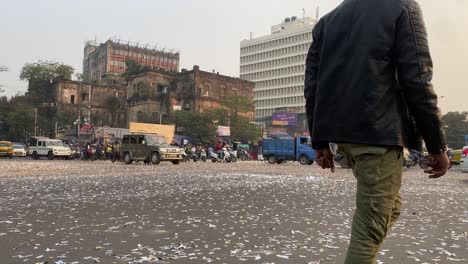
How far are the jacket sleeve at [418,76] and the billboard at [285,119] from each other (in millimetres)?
90786

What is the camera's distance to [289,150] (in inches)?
1387

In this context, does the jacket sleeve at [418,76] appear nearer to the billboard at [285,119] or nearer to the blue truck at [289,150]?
the blue truck at [289,150]

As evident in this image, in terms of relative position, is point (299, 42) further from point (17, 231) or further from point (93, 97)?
point (17, 231)

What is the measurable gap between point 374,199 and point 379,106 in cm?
50

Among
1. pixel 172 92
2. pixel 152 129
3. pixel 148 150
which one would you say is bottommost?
pixel 148 150

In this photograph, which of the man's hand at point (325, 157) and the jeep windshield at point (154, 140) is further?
the jeep windshield at point (154, 140)

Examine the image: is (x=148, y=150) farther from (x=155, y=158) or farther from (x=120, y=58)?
(x=120, y=58)

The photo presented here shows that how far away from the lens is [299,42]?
129 m

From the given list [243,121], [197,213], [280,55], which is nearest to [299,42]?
[280,55]

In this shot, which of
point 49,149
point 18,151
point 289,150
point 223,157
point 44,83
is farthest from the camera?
point 44,83

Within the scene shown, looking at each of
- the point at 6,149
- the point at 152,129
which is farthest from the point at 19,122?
the point at 152,129

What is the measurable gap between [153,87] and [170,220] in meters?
68.5

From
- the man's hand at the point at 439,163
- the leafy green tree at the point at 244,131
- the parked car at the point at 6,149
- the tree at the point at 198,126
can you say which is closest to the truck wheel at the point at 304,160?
the parked car at the point at 6,149

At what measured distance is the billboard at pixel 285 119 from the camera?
304 ft
